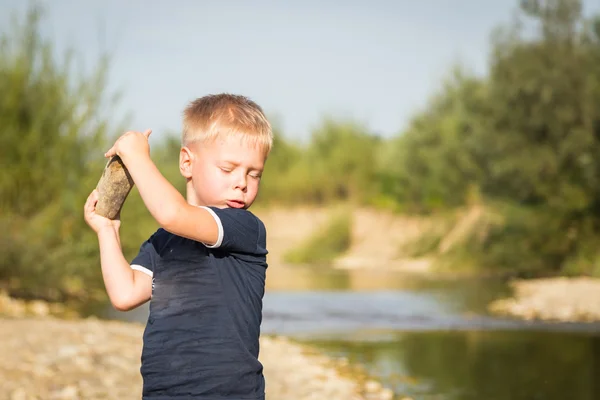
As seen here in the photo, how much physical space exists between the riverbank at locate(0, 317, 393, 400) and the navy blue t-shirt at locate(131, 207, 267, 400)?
3.03m

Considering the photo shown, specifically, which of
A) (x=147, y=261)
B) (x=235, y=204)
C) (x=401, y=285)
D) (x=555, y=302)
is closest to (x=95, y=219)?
(x=147, y=261)

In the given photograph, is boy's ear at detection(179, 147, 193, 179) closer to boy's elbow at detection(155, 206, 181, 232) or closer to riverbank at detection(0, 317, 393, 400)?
boy's elbow at detection(155, 206, 181, 232)

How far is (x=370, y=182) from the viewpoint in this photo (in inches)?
1176

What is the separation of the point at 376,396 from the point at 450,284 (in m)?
12.4

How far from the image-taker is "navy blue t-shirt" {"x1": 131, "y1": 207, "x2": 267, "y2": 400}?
2.32 m

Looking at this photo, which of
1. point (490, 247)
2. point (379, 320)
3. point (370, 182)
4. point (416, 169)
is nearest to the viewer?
point (379, 320)

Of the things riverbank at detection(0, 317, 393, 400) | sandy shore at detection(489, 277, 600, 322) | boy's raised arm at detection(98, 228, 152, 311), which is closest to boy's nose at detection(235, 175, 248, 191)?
boy's raised arm at detection(98, 228, 152, 311)

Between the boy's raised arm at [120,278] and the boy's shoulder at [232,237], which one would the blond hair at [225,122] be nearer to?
the boy's shoulder at [232,237]

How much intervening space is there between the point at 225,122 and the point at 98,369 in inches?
162

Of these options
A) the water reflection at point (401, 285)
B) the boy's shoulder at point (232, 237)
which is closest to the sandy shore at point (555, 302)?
the water reflection at point (401, 285)

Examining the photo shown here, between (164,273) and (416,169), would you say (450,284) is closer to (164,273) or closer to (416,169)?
(416,169)

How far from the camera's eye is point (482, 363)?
321 inches

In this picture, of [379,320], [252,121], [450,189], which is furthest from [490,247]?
[252,121]

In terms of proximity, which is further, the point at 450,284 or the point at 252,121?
the point at 450,284
